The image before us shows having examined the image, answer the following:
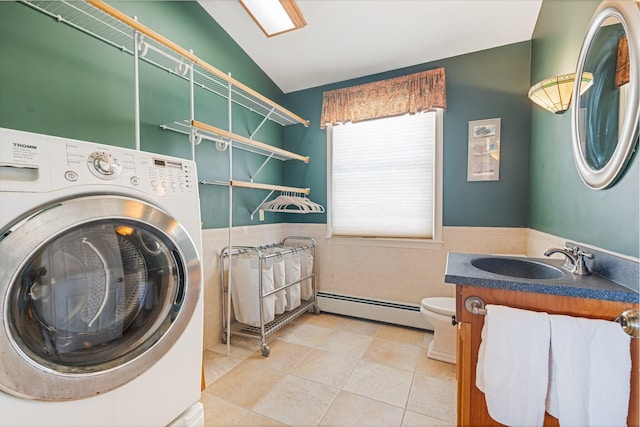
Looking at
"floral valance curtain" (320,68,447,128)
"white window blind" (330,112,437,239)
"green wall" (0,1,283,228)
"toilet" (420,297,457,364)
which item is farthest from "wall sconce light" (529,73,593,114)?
"green wall" (0,1,283,228)

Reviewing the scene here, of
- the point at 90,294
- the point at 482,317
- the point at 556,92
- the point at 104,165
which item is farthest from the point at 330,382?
the point at 556,92

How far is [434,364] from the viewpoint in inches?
75.3

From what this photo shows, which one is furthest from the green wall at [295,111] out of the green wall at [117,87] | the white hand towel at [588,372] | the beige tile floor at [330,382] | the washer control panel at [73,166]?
the beige tile floor at [330,382]

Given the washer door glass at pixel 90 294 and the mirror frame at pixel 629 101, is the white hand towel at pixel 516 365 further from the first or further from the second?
the washer door glass at pixel 90 294

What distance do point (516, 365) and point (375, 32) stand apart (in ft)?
7.68

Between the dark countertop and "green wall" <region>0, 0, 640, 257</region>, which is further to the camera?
"green wall" <region>0, 0, 640, 257</region>

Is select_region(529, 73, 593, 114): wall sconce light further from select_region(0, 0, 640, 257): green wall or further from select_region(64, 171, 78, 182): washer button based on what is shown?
select_region(64, 171, 78, 182): washer button

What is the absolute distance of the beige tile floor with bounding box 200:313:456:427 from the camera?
4.72 feet

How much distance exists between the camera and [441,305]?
2102 millimetres

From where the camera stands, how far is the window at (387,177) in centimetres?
247

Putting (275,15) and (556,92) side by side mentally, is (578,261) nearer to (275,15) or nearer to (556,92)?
(556,92)

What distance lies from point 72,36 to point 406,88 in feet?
7.47

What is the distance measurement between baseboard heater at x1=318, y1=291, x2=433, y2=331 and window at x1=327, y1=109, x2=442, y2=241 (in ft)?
2.11

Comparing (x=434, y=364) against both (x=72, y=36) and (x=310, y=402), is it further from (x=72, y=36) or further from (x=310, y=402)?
(x=72, y=36)
